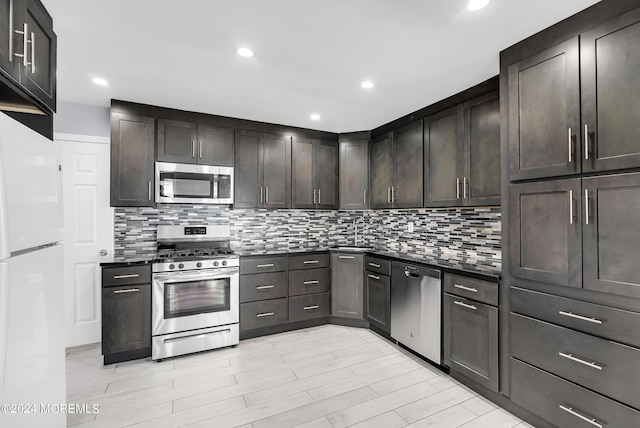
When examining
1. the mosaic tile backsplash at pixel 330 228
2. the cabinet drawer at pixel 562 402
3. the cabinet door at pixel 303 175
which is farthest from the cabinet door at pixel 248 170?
the cabinet drawer at pixel 562 402

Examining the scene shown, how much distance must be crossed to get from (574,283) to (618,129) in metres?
0.92

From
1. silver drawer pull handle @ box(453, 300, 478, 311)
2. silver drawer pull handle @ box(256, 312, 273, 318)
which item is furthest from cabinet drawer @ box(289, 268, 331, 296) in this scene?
silver drawer pull handle @ box(453, 300, 478, 311)

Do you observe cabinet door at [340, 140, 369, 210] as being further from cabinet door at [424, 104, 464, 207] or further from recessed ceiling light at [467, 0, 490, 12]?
recessed ceiling light at [467, 0, 490, 12]

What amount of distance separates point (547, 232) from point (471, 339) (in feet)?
3.54

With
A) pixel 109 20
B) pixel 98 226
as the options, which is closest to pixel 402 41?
pixel 109 20

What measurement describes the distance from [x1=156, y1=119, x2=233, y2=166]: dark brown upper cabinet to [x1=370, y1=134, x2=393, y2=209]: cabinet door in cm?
188

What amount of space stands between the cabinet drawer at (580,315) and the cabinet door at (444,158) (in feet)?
3.52

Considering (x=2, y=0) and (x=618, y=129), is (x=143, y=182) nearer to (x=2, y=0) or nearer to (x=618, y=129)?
(x=2, y=0)

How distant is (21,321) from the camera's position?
3.91 ft

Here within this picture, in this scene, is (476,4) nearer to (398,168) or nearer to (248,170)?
(398,168)

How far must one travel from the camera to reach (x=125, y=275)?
2.92 m

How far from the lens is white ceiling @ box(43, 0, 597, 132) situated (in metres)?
1.78

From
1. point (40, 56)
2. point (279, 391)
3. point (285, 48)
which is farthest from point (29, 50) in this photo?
point (279, 391)

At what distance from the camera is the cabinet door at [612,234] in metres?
1.61
